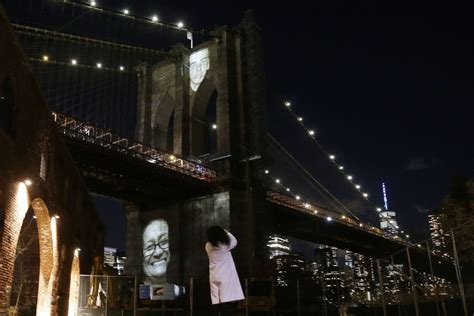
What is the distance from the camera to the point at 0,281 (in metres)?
10.4

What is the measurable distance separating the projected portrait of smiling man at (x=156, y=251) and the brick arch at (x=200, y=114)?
7127 mm

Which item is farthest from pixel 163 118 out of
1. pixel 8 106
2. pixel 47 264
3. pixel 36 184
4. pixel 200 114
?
pixel 8 106

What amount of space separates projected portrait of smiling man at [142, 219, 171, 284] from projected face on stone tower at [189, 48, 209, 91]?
12192 mm

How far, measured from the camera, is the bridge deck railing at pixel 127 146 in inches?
1144

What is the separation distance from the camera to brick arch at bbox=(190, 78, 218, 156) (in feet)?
141

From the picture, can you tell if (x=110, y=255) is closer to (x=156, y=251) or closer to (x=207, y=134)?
(x=207, y=134)

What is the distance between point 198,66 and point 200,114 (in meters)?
3.89

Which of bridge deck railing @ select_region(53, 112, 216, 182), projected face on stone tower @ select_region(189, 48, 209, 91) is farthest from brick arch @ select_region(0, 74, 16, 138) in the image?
projected face on stone tower @ select_region(189, 48, 209, 91)

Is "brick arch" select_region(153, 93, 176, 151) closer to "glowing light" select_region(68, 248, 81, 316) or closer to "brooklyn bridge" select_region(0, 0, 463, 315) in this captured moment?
"brooklyn bridge" select_region(0, 0, 463, 315)

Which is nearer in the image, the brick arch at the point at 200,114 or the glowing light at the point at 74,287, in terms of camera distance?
the glowing light at the point at 74,287

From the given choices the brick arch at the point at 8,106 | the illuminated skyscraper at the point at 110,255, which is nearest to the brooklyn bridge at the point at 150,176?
the brick arch at the point at 8,106

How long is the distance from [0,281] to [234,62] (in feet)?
103

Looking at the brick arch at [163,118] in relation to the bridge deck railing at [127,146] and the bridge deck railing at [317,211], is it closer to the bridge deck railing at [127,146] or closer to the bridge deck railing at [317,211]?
the bridge deck railing at [127,146]

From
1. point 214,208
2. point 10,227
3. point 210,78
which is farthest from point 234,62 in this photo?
point 10,227
